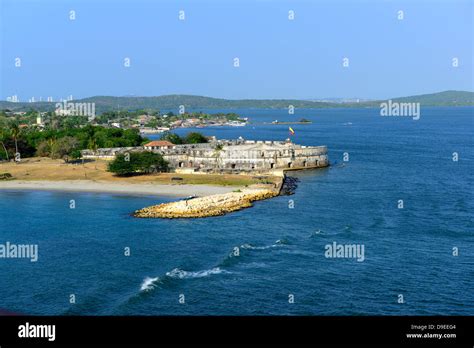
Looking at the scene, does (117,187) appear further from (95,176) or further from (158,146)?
(158,146)

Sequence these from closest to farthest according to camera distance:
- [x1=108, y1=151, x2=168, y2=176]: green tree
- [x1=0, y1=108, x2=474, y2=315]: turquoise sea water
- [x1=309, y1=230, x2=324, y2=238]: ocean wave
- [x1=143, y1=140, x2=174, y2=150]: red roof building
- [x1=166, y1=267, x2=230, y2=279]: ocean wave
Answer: [x1=0, y1=108, x2=474, y2=315]: turquoise sea water
[x1=166, y1=267, x2=230, y2=279]: ocean wave
[x1=309, y1=230, x2=324, y2=238]: ocean wave
[x1=108, y1=151, x2=168, y2=176]: green tree
[x1=143, y1=140, x2=174, y2=150]: red roof building

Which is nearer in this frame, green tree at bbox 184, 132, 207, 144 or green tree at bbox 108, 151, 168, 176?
green tree at bbox 108, 151, 168, 176

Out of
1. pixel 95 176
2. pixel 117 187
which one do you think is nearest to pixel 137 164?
pixel 95 176

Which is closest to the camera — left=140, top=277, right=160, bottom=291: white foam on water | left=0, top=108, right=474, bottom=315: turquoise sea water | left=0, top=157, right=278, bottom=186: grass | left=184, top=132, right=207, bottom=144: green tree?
left=0, top=108, right=474, bottom=315: turquoise sea water

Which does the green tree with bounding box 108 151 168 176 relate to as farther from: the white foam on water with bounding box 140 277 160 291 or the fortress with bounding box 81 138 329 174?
the white foam on water with bounding box 140 277 160 291

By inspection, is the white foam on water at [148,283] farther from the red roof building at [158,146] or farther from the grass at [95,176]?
the red roof building at [158,146]

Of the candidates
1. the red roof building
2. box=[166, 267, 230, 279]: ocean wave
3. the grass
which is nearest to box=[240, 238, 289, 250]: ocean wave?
box=[166, 267, 230, 279]: ocean wave
